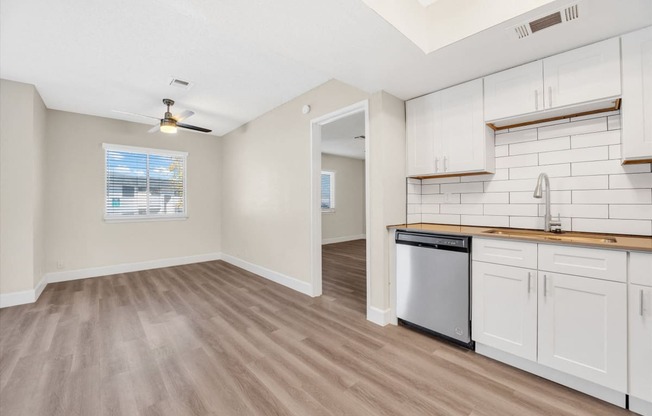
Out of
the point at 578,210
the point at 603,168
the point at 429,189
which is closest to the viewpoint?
the point at 603,168

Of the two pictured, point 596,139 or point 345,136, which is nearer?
point 596,139

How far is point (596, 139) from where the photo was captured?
215 cm

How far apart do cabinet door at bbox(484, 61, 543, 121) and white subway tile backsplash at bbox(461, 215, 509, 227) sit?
94 cm

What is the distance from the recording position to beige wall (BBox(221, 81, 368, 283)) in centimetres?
376

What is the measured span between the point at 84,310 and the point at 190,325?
61.7 inches

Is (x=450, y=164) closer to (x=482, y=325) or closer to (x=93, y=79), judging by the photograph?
(x=482, y=325)

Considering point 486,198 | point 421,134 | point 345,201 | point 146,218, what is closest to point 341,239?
point 345,201

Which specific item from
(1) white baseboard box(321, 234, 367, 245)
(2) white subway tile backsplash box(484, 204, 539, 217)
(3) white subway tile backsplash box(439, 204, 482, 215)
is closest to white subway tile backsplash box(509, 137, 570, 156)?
(2) white subway tile backsplash box(484, 204, 539, 217)

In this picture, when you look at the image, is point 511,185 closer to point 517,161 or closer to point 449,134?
point 517,161

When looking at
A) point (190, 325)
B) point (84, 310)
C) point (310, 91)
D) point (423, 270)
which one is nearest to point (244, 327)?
point (190, 325)

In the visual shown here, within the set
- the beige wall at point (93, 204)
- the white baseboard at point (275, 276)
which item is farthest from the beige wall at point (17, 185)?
the white baseboard at point (275, 276)

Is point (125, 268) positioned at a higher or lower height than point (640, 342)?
lower

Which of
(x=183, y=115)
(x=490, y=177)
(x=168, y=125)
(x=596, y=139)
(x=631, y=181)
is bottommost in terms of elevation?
(x=631, y=181)

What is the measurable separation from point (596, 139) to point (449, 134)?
109 cm
